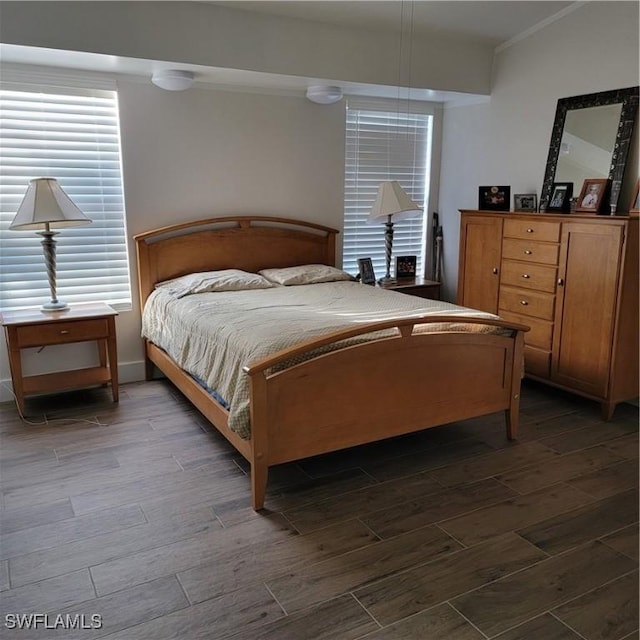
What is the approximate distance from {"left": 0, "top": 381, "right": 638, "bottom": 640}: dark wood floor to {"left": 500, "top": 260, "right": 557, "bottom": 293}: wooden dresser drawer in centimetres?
92

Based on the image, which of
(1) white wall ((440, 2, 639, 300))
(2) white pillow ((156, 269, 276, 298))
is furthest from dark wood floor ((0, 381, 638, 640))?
(1) white wall ((440, 2, 639, 300))

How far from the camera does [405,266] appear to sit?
15.9 feet

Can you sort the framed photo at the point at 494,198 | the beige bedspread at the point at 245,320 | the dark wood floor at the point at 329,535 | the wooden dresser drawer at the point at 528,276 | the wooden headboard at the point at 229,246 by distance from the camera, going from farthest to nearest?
the framed photo at the point at 494,198 < the wooden headboard at the point at 229,246 < the wooden dresser drawer at the point at 528,276 < the beige bedspread at the point at 245,320 < the dark wood floor at the point at 329,535

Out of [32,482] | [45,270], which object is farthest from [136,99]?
[32,482]

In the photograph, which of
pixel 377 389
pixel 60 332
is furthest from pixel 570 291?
pixel 60 332

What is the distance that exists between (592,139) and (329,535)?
3034 mm

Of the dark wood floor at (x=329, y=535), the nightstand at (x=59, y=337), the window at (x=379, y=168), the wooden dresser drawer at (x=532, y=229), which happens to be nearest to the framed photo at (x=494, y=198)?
the wooden dresser drawer at (x=532, y=229)

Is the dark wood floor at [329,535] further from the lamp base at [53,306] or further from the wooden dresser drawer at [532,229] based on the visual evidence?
the wooden dresser drawer at [532,229]

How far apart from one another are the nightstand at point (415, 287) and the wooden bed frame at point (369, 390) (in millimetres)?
1495

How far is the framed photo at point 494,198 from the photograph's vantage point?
14.0ft

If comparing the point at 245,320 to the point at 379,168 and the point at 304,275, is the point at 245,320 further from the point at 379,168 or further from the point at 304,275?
the point at 379,168

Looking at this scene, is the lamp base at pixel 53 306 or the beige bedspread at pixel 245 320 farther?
the lamp base at pixel 53 306

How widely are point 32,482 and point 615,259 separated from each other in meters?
3.33

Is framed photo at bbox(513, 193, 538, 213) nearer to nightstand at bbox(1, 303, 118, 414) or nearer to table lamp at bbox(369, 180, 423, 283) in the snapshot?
table lamp at bbox(369, 180, 423, 283)
